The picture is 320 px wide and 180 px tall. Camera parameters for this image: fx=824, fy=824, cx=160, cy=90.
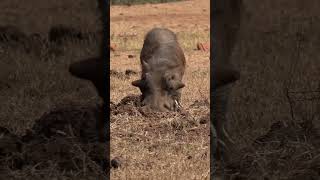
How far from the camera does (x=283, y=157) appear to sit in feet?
16.4

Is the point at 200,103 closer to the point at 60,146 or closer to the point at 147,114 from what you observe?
the point at 147,114

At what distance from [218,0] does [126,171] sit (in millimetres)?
1334

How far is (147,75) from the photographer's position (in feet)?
23.7

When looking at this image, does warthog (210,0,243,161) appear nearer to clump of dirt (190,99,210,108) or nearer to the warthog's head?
the warthog's head

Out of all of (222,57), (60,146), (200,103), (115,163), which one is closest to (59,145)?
(60,146)

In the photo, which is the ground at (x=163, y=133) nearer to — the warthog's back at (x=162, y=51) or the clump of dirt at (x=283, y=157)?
the clump of dirt at (x=283, y=157)

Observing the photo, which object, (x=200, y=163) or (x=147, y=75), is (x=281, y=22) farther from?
(x=200, y=163)

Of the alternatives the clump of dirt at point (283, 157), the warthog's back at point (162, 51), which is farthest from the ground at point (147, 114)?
the warthog's back at point (162, 51)

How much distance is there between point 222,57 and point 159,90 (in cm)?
126

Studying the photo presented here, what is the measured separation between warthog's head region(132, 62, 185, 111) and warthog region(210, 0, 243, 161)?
115cm

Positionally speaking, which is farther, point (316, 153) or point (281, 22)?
point (281, 22)

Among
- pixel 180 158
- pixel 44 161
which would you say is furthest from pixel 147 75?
pixel 44 161

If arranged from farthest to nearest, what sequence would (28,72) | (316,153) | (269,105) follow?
(28,72), (269,105), (316,153)

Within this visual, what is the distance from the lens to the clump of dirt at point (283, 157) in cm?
485
